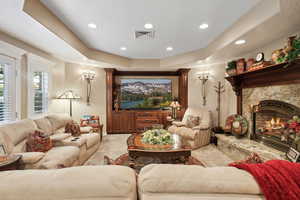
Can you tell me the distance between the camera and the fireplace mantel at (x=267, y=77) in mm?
2461

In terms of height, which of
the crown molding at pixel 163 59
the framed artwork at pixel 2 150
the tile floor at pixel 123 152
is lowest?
the tile floor at pixel 123 152

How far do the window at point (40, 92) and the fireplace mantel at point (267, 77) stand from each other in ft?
17.0

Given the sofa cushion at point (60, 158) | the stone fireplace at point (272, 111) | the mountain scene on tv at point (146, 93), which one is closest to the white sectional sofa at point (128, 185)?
the sofa cushion at point (60, 158)

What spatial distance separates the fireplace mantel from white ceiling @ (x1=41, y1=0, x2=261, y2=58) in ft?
3.91

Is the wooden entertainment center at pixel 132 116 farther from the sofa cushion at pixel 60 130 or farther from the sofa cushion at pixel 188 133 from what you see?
the sofa cushion at pixel 60 130

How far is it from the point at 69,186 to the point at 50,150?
2211mm

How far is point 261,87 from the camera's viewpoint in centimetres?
324

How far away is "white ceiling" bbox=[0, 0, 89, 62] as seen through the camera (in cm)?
189

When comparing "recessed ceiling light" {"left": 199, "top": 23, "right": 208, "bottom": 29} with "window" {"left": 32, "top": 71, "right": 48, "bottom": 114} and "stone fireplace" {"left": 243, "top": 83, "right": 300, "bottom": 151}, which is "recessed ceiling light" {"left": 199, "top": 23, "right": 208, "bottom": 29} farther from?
"window" {"left": 32, "top": 71, "right": 48, "bottom": 114}

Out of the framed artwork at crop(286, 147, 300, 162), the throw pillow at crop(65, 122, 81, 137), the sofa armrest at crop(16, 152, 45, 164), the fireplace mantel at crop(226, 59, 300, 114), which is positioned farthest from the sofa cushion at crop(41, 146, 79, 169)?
the fireplace mantel at crop(226, 59, 300, 114)

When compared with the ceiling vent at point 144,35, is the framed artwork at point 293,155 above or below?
below

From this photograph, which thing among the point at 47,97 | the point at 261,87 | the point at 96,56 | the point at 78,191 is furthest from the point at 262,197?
the point at 47,97

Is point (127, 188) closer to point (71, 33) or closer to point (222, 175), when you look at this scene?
point (222, 175)

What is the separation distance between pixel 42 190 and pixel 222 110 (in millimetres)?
4995
